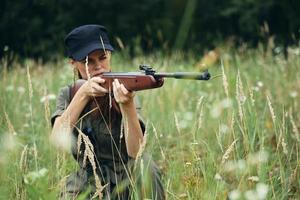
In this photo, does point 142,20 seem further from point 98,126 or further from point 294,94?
point 98,126

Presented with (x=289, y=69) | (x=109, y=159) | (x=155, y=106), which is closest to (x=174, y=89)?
(x=155, y=106)

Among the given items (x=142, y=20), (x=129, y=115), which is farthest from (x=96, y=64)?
(x=142, y=20)

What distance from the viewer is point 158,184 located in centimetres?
259

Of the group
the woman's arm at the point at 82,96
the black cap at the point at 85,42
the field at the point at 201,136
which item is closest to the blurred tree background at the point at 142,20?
the field at the point at 201,136

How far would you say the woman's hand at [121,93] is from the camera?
225cm

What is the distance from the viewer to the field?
2129 mm

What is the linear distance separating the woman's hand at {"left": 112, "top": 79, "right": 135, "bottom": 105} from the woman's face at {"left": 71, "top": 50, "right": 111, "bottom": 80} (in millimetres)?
267

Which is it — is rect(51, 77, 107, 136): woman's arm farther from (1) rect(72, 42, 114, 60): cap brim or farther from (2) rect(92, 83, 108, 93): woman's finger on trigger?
(1) rect(72, 42, 114, 60): cap brim

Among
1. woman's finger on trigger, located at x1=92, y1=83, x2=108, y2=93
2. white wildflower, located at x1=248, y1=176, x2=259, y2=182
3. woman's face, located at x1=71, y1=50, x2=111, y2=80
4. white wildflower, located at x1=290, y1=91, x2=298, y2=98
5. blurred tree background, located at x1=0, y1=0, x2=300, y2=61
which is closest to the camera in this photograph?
white wildflower, located at x1=248, y1=176, x2=259, y2=182

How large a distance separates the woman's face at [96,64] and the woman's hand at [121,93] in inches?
10.5

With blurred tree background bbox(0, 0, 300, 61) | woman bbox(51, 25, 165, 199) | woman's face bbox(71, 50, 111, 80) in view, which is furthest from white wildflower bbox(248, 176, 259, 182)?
blurred tree background bbox(0, 0, 300, 61)

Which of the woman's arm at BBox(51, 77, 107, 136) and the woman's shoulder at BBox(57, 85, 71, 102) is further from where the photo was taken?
the woman's shoulder at BBox(57, 85, 71, 102)

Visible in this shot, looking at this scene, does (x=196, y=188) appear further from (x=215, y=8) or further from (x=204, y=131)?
(x=215, y=8)

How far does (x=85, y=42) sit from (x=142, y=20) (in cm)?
1219
